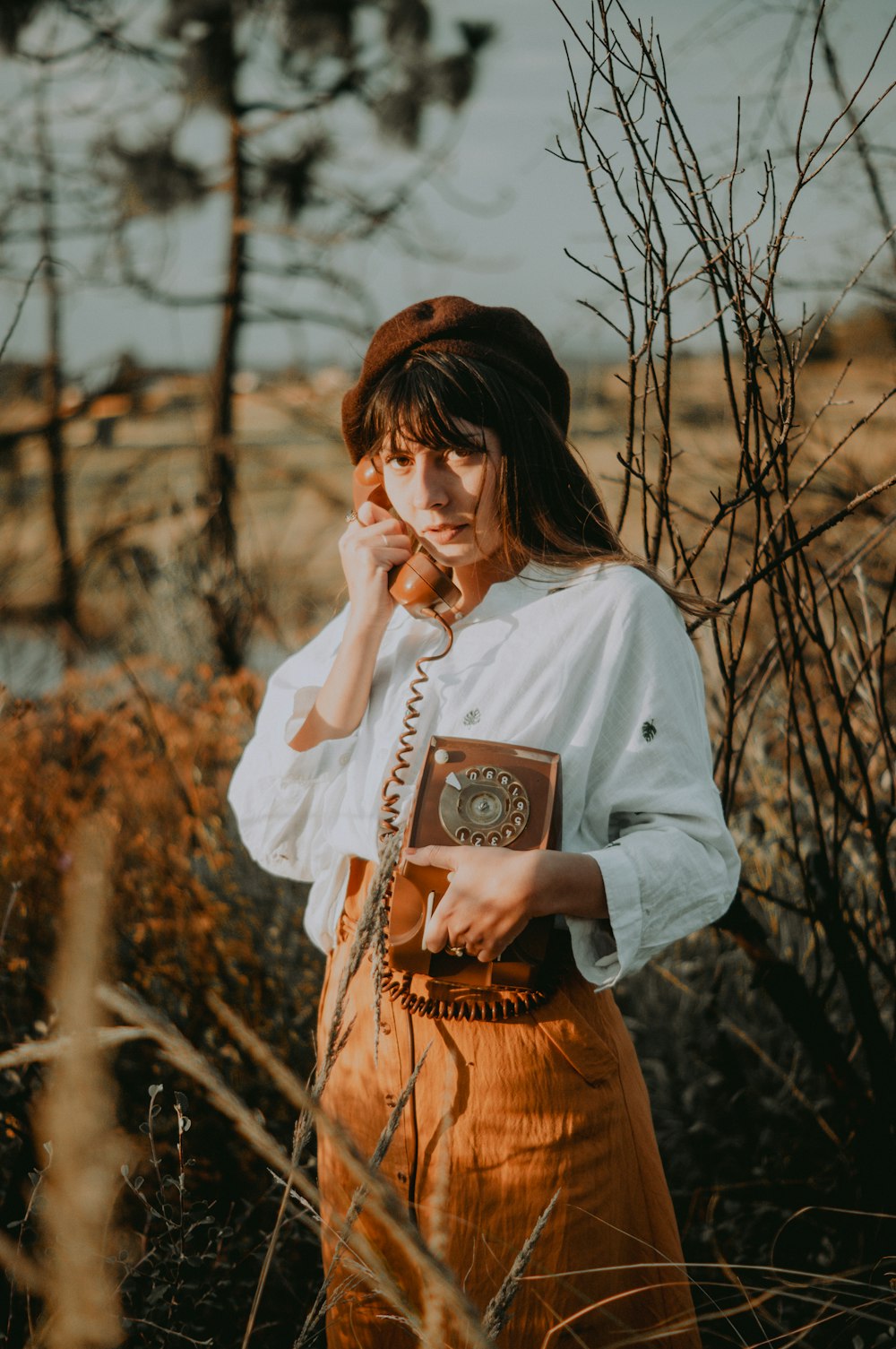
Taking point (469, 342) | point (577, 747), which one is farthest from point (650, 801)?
point (469, 342)

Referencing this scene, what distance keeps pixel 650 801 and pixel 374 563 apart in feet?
2.12

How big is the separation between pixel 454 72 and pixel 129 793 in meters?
7.95

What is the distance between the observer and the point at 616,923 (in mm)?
1354

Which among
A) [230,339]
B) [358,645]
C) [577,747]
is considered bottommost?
[577,747]

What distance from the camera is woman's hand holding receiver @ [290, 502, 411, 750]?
5.58 ft

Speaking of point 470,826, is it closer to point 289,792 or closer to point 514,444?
point 289,792

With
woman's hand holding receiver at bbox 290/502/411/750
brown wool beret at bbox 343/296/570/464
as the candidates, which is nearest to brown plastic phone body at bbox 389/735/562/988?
woman's hand holding receiver at bbox 290/502/411/750

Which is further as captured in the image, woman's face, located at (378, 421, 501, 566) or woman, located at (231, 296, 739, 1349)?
woman's face, located at (378, 421, 501, 566)

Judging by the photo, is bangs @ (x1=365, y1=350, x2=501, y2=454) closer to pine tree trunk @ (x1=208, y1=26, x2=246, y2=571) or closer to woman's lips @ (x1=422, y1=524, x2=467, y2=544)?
woman's lips @ (x1=422, y1=524, x2=467, y2=544)

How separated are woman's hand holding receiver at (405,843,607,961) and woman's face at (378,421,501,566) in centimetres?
55

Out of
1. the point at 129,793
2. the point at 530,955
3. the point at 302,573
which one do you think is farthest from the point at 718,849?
the point at 302,573

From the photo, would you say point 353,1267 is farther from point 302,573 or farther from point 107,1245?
point 302,573

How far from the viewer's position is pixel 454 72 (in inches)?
351

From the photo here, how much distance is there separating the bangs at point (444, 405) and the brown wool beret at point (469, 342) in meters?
0.04
